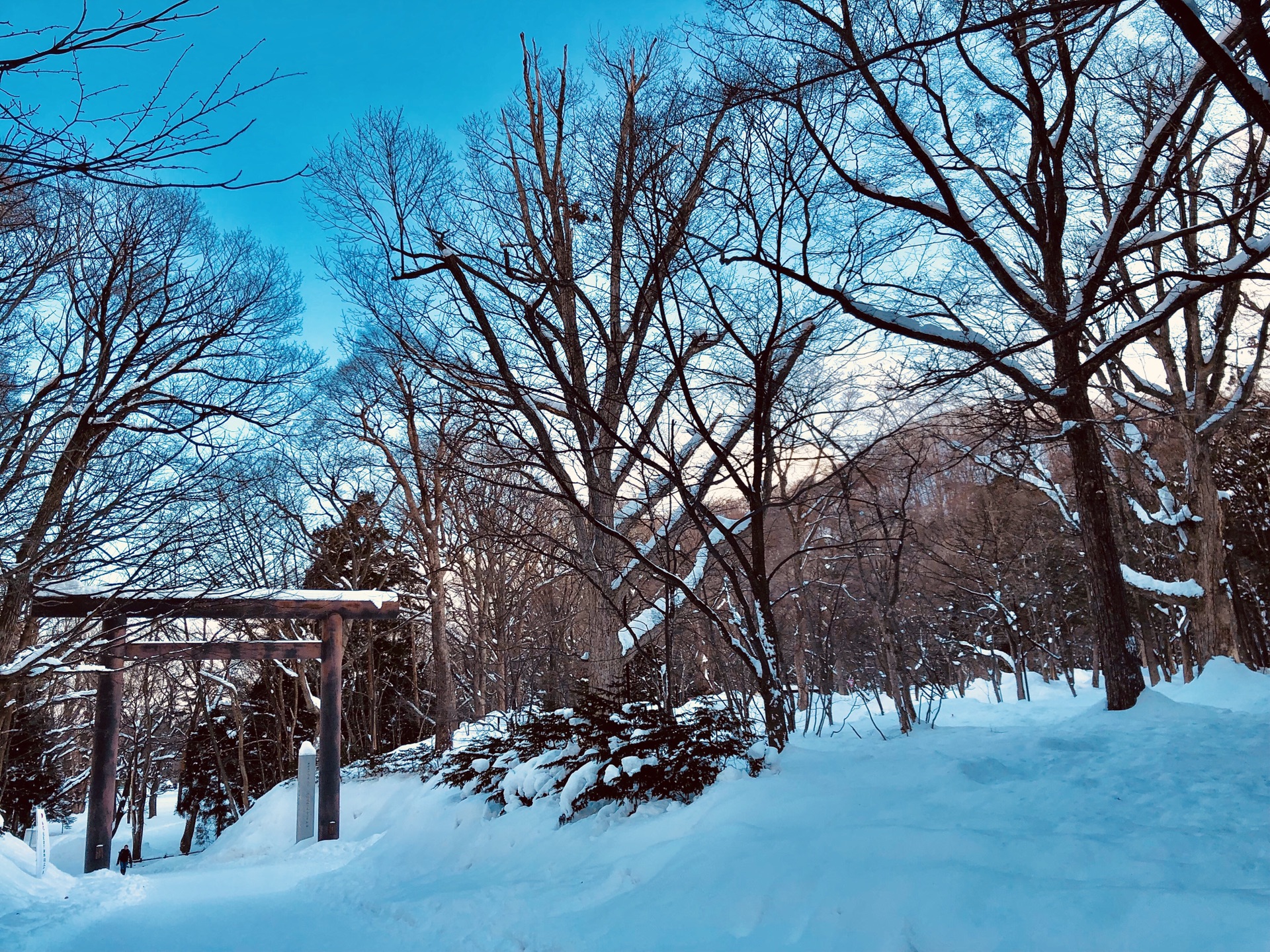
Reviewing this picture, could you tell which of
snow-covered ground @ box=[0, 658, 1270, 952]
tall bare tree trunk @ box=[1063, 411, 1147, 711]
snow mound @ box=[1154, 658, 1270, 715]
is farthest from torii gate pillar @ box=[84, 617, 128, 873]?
snow mound @ box=[1154, 658, 1270, 715]

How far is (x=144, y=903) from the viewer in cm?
620

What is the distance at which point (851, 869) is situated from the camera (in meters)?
3.05

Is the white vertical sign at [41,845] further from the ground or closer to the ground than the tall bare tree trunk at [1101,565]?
closer to the ground

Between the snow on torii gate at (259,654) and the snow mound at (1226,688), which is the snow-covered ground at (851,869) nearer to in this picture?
the snow mound at (1226,688)

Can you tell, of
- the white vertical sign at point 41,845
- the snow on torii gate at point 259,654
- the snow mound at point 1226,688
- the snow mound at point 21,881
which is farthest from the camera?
the snow on torii gate at point 259,654

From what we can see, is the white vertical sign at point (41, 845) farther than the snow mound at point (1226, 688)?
Yes

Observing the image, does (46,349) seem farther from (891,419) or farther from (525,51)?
(891,419)

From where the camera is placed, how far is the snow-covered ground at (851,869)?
8.39 ft

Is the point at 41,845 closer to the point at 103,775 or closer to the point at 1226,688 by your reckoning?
the point at 103,775

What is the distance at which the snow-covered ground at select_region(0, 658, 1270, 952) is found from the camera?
2559 mm

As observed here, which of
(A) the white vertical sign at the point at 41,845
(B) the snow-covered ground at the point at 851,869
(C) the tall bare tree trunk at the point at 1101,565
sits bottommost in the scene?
(A) the white vertical sign at the point at 41,845

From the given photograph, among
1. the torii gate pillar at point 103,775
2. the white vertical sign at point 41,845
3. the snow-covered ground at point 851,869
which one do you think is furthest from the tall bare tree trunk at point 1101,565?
the torii gate pillar at point 103,775

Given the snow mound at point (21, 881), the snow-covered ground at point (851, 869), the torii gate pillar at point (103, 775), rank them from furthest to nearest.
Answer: the torii gate pillar at point (103, 775) → the snow mound at point (21, 881) → the snow-covered ground at point (851, 869)

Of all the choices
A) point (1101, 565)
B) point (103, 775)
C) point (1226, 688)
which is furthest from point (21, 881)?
point (1226, 688)
